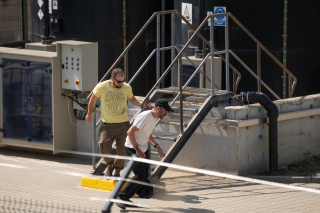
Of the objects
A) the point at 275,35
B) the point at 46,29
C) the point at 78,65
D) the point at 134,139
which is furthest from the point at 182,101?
the point at 46,29

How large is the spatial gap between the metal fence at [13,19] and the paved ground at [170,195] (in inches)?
393

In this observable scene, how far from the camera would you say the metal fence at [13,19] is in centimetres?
2164

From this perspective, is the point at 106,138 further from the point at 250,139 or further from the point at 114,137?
the point at 250,139

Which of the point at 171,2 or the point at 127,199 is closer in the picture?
the point at 127,199

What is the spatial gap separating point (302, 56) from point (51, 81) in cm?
480

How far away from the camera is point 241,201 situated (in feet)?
33.8

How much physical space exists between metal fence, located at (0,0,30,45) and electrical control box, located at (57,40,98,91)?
8.89m

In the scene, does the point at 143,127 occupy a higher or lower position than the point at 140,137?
higher

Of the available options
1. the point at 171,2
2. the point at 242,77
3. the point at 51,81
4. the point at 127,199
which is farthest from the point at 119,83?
the point at 171,2

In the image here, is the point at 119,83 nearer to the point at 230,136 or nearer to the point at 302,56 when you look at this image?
the point at 230,136

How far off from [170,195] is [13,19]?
12.7m

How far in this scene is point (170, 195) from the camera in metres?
10.7

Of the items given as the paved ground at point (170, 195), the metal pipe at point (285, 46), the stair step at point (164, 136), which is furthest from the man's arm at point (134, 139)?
the metal pipe at point (285, 46)

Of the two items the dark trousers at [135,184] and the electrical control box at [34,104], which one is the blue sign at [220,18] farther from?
the dark trousers at [135,184]
